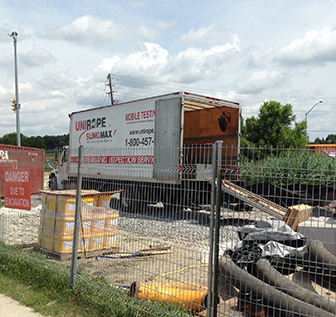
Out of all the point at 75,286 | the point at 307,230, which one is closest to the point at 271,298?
the point at 307,230

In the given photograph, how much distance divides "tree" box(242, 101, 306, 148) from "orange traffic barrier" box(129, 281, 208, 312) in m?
27.6

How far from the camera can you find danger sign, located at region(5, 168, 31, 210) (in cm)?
627

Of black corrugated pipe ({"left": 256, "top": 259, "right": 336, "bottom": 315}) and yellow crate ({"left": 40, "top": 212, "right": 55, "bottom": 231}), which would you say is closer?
black corrugated pipe ({"left": 256, "top": 259, "right": 336, "bottom": 315})

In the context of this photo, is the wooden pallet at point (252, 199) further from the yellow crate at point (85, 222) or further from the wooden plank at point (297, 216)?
A: the yellow crate at point (85, 222)

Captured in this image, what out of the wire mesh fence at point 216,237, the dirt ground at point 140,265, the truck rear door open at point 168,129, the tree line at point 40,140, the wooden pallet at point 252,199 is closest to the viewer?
the wire mesh fence at point 216,237

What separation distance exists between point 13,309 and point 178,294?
2.13 metres

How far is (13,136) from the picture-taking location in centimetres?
8519

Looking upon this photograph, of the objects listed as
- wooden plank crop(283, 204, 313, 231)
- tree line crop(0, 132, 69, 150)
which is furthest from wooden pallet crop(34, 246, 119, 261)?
tree line crop(0, 132, 69, 150)

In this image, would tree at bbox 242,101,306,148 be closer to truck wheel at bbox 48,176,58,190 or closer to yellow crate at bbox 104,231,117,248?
truck wheel at bbox 48,176,58,190

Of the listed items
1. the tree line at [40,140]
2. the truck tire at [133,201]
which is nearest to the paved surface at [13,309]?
the truck tire at [133,201]

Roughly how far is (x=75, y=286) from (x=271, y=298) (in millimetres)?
2595

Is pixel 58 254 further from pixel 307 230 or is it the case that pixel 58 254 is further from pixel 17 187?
pixel 307 230

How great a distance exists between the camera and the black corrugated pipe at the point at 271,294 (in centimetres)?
332

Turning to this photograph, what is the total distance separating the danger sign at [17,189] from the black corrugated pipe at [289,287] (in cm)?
427
